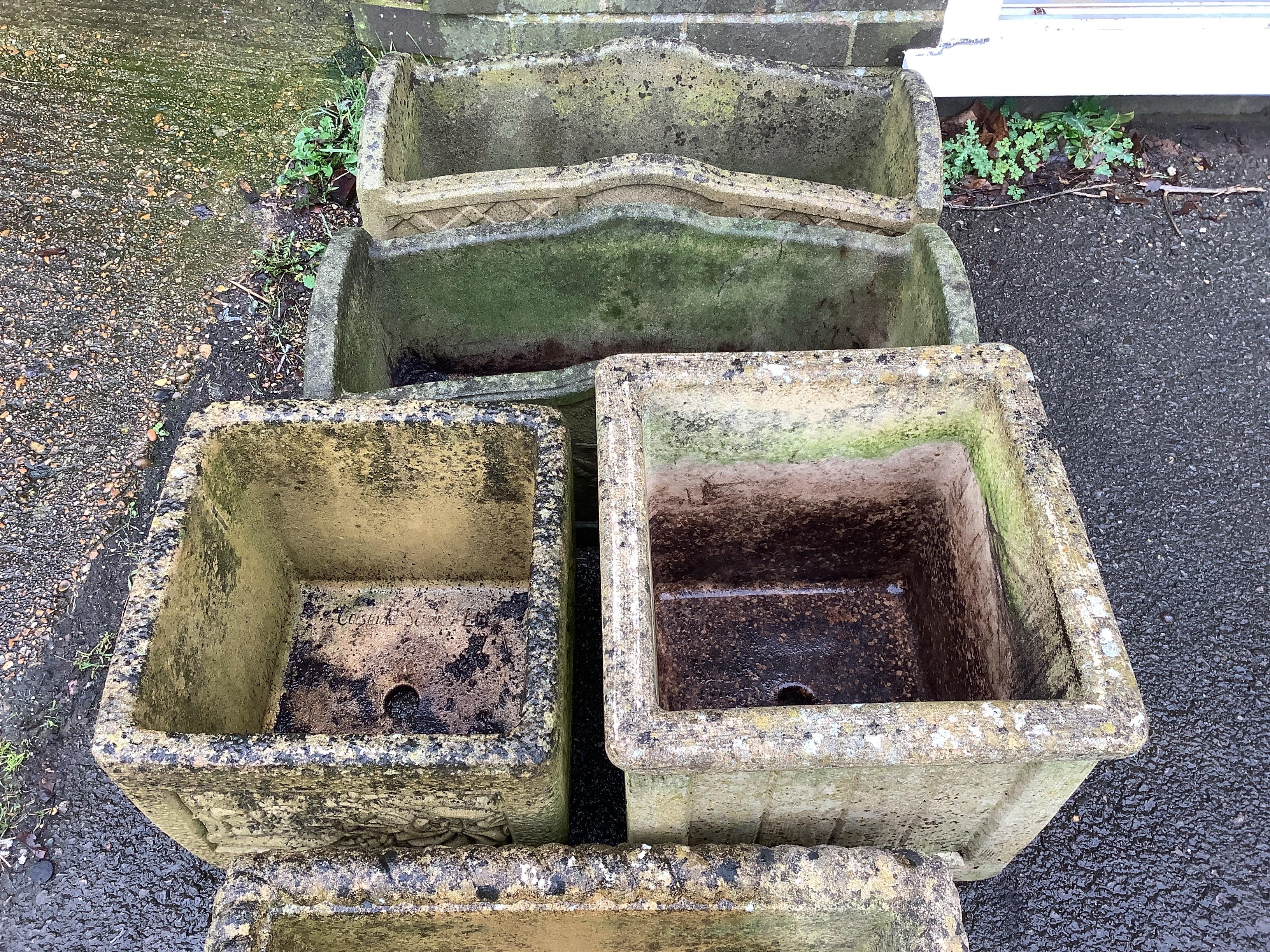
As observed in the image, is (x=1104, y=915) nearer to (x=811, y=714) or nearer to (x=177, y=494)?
(x=811, y=714)

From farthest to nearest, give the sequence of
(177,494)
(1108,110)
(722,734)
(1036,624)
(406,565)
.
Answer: (1108,110) < (406,565) < (177,494) < (1036,624) < (722,734)

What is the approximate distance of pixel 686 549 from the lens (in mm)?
2617

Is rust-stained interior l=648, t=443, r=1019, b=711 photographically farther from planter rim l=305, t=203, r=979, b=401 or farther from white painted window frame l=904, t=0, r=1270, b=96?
white painted window frame l=904, t=0, r=1270, b=96

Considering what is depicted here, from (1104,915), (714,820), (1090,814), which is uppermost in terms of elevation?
(714,820)

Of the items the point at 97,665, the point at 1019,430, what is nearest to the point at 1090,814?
the point at 1019,430

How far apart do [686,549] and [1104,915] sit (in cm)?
150

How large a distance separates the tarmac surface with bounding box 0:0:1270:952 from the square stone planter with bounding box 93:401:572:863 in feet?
1.63

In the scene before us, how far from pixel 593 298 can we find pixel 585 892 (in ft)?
6.33

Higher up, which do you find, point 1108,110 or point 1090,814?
point 1108,110

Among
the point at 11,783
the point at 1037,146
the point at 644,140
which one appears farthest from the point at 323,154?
the point at 1037,146

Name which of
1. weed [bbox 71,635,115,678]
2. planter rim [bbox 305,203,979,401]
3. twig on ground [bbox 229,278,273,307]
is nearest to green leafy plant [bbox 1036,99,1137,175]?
planter rim [bbox 305,203,979,401]

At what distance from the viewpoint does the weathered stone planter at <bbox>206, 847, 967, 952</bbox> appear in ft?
5.91

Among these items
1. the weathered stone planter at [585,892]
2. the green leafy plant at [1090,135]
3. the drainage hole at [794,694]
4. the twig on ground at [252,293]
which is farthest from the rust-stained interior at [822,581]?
the green leafy plant at [1090,135]

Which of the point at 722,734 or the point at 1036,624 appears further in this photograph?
the point at 1036,624
